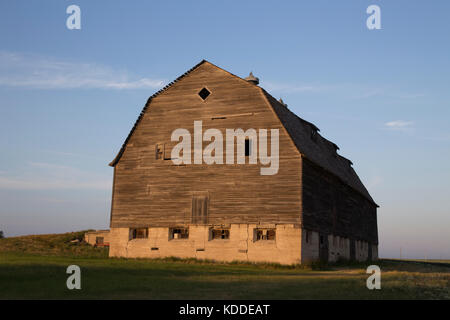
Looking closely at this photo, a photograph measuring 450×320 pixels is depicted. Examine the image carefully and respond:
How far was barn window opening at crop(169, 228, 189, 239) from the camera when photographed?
33656mm

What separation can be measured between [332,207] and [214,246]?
424 inches

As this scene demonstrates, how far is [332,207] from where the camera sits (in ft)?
125

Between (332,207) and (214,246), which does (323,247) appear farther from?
(214,246)

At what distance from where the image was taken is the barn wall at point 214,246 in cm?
3059

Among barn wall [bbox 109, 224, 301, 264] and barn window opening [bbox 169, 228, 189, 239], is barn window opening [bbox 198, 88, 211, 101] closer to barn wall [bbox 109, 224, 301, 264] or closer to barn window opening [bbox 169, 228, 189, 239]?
barn wall [bbox 109, 224, 301, 264]

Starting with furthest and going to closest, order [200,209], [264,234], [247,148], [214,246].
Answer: [200,209]
[247,148]
[214,246]
[264,234]

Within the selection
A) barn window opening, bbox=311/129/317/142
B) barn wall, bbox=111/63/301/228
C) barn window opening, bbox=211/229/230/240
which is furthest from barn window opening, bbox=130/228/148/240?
barn window opening, bbox=311/129/317/142

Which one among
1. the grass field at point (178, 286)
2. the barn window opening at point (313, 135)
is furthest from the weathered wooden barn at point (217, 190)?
the grass field at point (178, 286)

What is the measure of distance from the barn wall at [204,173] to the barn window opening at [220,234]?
730 mm

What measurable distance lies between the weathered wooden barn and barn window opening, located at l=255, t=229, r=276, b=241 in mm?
63

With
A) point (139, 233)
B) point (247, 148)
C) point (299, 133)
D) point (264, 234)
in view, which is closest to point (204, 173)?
point (247, 148)

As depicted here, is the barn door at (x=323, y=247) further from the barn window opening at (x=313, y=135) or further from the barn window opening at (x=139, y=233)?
the barn window opening at (x=139, y=233)
